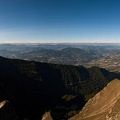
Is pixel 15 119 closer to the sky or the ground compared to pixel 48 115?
closer to the sky

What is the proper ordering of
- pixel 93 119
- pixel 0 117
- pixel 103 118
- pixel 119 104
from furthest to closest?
pixel 93 119
pixel 103 118
pixel 119 104
pixel 0 117

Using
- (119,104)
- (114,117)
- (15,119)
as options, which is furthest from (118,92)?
(15,119)

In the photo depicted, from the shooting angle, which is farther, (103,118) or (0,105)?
(103,118)

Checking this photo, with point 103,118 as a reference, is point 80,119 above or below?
below

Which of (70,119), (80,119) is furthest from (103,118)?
(70,119)

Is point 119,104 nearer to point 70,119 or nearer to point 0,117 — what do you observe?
point 70,119

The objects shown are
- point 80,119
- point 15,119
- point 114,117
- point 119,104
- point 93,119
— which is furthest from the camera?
point 80,119

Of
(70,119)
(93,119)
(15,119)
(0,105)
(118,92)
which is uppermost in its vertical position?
(0,105)

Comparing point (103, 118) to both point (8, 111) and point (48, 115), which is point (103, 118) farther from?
point (8, 111)

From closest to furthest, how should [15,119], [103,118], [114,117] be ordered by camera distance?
[15,119] < [114,117] < [103,118]
